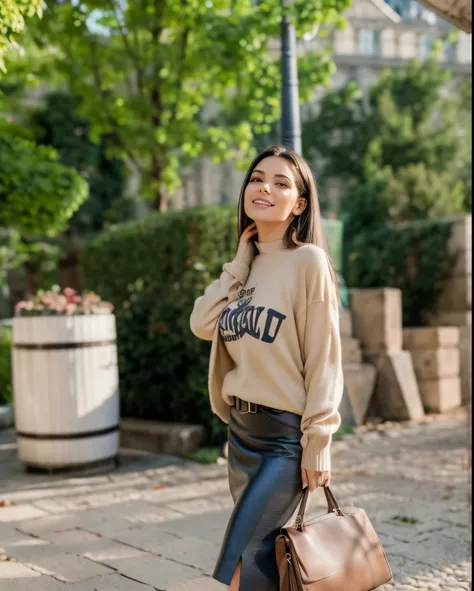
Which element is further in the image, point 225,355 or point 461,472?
point 461,472

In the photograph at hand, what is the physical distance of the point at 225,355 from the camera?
294 centimetres

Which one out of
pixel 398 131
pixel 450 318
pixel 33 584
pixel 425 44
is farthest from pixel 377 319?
pixel 425 44

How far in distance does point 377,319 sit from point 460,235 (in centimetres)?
272

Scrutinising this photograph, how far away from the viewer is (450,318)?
11.3 m

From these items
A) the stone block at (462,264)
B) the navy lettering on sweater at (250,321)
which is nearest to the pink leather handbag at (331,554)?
the navy lettering on sweater at (250,321)

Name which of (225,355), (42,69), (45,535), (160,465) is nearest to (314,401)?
(225,355)

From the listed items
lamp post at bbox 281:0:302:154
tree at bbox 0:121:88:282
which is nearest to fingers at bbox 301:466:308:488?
lamp post at bbox 281:0:302:154

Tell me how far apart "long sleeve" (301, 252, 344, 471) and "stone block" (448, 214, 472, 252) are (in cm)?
906

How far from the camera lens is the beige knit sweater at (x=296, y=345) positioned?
8.65 feet

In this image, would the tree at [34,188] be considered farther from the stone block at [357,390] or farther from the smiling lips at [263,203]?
the smiling lips at [263,203]

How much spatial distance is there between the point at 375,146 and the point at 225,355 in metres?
23.2

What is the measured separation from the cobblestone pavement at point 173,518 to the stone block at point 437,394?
218 centimetres

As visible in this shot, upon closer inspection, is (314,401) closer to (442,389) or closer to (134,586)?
(134,586)

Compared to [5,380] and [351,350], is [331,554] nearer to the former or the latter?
[351,350]
